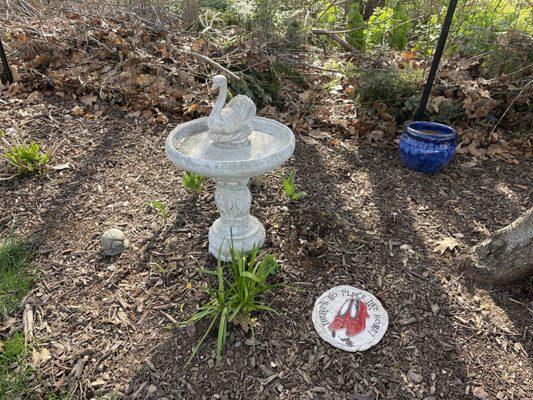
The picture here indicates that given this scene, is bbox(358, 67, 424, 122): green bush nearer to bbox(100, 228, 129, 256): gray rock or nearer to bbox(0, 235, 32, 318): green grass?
bbox(100, 228, 129, 256): gray rock

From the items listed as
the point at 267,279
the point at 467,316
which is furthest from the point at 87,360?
the point at 467,316

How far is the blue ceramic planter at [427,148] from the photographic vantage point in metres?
3.36

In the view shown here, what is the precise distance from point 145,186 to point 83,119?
54.4 inches

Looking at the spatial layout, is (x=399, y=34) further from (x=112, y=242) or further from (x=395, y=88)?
(x=112, y=242)

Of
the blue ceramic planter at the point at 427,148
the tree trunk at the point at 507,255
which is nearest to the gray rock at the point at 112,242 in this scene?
the tree trunk at the point at 507,255

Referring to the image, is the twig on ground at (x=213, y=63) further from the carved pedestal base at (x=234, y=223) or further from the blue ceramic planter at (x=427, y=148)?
the carved pedestal base at (x=234, y=223)

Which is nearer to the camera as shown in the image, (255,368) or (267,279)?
(255,368)

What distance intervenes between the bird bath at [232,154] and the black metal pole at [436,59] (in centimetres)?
182

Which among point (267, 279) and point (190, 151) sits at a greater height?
point (190, 151)

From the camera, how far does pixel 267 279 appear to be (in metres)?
2.52

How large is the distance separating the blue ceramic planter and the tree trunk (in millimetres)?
1106

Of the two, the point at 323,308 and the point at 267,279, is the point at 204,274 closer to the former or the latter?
the point at 267,279

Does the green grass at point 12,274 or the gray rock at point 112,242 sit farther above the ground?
the gray rock at point 112,242

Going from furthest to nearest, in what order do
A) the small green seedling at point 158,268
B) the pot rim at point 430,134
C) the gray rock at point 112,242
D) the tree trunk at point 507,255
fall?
the pot rim at point 430,134 → the gray rock at point 112,242 → the small green seedling at point 158,268 → the tree trunk at point 507,255
